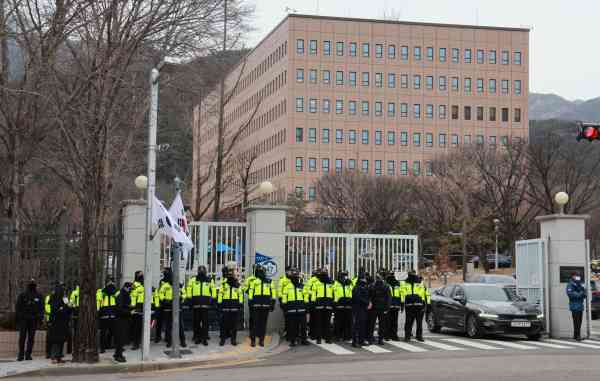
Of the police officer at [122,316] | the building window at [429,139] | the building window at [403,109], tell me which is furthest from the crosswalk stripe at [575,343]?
the building window at [429,139]

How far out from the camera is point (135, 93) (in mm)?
22766

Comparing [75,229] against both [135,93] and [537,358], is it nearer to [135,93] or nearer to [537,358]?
[135,93]

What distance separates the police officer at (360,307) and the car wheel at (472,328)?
3.43m

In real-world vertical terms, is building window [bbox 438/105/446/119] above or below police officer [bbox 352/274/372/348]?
above

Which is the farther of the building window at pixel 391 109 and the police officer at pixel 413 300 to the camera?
the building window at pixel 391 109

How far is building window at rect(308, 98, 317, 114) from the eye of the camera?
10025 centimetres

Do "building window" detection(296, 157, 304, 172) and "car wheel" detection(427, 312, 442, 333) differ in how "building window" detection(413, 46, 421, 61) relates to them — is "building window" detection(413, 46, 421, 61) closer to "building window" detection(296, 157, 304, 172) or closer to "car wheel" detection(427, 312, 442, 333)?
"building window" detection(296, 157, 304, 172)

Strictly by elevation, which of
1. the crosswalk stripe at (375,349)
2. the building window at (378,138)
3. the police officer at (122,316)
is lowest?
the crosswalk stripe at (375,349)

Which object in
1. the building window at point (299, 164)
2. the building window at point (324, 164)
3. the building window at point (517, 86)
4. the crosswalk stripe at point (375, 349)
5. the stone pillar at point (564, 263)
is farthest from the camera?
the building window at point (517, 86)

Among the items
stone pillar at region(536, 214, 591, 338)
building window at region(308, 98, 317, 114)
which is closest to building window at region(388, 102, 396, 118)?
building window at region(308, 98, 317, 114)

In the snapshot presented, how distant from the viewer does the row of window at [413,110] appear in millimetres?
100625

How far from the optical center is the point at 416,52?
10281cm

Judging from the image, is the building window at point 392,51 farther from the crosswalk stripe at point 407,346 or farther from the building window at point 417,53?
the crosswalk stripe at point 407,346

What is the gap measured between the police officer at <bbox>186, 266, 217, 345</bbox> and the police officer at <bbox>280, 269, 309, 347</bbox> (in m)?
1.77
